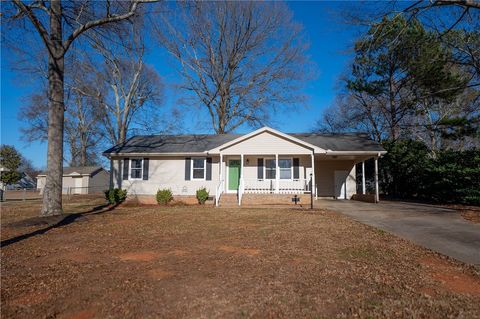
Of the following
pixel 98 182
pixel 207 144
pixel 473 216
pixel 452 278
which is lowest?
pixel 452 278

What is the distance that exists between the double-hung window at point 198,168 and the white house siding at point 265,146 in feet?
6.36

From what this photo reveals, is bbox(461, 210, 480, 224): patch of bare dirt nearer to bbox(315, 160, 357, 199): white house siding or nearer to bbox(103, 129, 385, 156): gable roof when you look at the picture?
bbox(103, 129, 385, 156): gable roof

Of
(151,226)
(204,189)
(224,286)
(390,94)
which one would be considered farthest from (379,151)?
(224,286)

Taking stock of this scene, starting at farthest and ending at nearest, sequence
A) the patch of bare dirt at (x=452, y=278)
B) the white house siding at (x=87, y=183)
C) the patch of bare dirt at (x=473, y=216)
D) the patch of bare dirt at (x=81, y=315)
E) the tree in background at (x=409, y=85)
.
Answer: the white house siding at (x=87, y=183) < the tree in background at (x=409, y=85) < the patch of bare dirt at (x=473, y=216) < the patch of bare dirt at (x=452, y=278) < the patch of bare dirt at (x=81, y=315)

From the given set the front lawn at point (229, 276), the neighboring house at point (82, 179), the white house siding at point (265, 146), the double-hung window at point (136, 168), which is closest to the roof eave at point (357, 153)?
the white house siding at point (265, 146)

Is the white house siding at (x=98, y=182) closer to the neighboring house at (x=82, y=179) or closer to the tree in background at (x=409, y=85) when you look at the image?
the neighboring house at (x=82, y=179)

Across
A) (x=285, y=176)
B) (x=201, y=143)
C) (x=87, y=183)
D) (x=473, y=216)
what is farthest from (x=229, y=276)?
(x=87, y=183)

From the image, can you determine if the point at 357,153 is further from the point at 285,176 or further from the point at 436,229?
the point at 436,229

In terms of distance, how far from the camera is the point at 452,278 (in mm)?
4375

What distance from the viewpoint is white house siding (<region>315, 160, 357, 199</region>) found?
1903 cm

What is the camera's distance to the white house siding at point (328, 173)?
19031mm

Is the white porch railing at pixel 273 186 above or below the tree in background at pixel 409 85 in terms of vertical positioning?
below

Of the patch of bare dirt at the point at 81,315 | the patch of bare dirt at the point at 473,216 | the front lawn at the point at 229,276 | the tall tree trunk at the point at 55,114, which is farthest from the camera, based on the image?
the tall tree trunk at the point at 55,114

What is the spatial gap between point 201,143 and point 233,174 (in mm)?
3232
